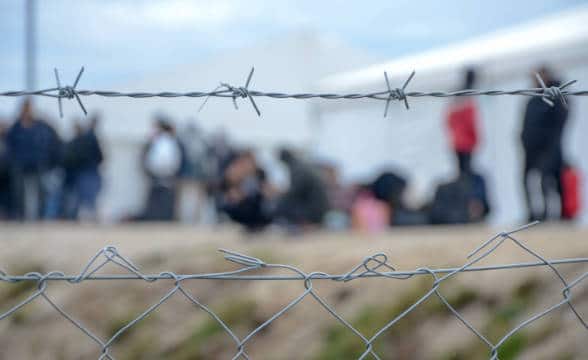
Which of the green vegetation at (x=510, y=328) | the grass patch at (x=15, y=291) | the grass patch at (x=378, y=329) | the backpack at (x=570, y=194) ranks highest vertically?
the backpack at (x=570, y=194)

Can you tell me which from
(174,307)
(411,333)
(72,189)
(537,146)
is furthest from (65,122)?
(411,333)

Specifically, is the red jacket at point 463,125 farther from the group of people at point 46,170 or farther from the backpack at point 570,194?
the group of people at point 46,170

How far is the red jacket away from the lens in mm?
7086

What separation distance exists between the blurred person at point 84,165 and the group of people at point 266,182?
0.04 feet

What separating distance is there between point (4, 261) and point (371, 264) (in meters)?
3.81

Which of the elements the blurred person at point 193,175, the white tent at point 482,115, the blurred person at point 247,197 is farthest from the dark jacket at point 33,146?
the white tent at point 482,115

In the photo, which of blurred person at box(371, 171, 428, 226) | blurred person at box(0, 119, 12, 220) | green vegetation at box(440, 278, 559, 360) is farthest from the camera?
blurred person at box(0, 119, 12, 220)

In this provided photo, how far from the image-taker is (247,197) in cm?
750

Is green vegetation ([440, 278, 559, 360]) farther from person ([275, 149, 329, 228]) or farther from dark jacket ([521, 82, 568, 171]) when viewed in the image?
person ([275, 149, 329, 228])

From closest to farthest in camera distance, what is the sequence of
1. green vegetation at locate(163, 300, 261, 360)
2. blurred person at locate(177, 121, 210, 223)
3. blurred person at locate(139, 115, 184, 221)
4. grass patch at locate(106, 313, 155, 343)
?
green vegetation at locate(163, 300, 261, 360) → grass patch at locate(106, 313, 155, 343) → blurred person at locate(139, 115, 184, 221) → blurred person at locate(177, 121, 210, 223)

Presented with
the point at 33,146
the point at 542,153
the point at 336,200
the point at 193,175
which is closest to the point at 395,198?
the point at 336,200

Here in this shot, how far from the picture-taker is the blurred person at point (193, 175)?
1084 cm

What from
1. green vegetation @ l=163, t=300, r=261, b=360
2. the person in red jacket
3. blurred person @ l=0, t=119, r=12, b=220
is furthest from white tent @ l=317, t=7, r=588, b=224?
blurred person @ l=0, t=119, r=12, b=220

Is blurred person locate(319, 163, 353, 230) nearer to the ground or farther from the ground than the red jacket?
nearer to the ground
